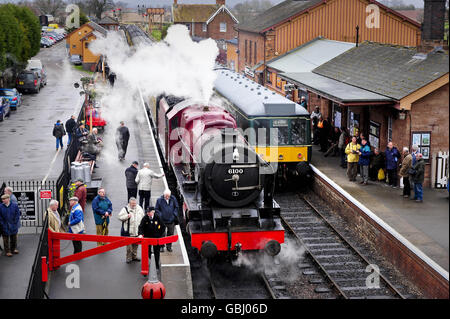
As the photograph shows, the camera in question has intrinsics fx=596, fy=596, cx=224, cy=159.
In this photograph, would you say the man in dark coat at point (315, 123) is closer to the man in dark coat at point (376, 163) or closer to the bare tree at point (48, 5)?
the man in dark coat at point (376, 163)

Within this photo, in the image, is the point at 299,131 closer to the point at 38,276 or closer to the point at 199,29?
the point at 38,276

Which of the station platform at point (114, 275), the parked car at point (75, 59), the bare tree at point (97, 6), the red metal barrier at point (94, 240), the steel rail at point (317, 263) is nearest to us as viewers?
the station platform at point (114, 275)

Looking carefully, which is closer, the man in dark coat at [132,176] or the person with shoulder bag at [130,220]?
the person with shoulder bag at [130,220]

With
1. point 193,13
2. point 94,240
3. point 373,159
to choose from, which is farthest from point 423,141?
point 193,13

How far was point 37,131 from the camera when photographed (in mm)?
28781

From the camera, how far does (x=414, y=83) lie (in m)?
16.2

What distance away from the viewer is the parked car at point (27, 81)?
→ 41875 millimetres

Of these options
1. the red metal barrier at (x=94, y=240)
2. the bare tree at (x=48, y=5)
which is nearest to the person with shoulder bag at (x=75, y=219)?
the red metal barrier at (x=94, y=240)

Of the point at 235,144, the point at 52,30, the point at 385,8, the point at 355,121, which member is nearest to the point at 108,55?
the point at 385,8

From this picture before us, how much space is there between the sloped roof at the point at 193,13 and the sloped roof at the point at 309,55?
32973 millimetres

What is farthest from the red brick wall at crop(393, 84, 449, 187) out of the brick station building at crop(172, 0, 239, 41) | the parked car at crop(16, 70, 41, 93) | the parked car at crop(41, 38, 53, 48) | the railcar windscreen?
the parked car at crop(41, 38, 53, 48)

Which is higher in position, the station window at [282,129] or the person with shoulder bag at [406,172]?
the station window at [282,129]

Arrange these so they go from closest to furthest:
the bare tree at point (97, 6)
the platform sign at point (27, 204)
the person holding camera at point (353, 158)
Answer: the platform sign at point (27, 204) → the person holding camera at point (353, 158) → the bare tree at point (97, 6)

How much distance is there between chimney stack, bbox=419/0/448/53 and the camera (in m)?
17.8
